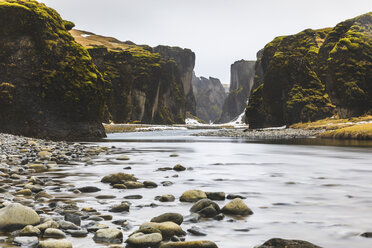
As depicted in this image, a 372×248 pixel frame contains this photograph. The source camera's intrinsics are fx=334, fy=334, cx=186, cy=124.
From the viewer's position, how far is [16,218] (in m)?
6.19

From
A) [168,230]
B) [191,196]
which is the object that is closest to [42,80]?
[191,196]

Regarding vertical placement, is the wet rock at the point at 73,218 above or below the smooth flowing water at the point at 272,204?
above

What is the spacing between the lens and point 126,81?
180250 mm

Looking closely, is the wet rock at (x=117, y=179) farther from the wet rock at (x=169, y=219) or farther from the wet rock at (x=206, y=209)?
the wet rock at (x=169, y=219)

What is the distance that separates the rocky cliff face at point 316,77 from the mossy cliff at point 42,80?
2640 inches

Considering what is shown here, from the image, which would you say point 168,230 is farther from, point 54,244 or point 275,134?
point 275,134

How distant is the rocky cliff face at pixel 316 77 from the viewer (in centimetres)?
9081

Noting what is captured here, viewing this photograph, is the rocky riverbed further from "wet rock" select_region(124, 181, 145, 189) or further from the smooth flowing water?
"wet rock" select_region(124, 181, 145, 189)

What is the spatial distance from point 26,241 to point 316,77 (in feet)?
403

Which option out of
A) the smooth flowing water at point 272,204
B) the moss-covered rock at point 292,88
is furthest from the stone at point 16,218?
the moss-covered rock at point 292,88

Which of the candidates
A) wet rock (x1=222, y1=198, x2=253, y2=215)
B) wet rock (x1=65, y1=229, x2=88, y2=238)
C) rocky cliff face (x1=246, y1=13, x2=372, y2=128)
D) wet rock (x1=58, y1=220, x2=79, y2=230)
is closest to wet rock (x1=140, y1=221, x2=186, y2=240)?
wet rock (x1=65, y1=229, x2=88, y2=238)

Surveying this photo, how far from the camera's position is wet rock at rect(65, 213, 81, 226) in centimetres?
657

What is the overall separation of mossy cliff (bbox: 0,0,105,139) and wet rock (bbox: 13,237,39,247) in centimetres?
4825

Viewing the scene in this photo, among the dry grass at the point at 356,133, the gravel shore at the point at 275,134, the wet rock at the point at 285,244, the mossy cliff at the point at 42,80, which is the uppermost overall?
the mossy cliff at the point at 42,80
